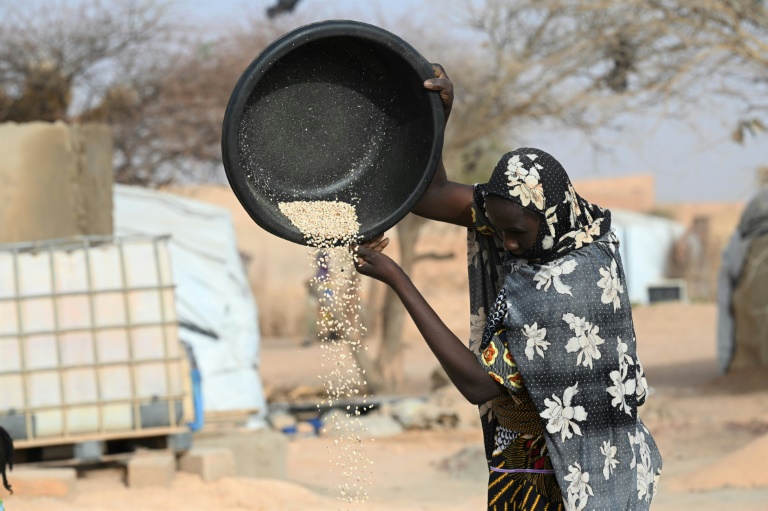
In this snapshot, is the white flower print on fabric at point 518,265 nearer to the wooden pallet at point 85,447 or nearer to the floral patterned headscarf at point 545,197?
the floral patterned headscarf at point 545,197

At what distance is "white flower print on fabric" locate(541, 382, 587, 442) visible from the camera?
8.16 feet

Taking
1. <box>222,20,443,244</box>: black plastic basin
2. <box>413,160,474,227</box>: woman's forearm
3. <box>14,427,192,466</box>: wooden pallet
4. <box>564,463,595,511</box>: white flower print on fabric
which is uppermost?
<box>222,20,443,244</box>: black plastic basin

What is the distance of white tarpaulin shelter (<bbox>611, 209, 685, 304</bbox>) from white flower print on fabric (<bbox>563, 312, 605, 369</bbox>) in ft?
74.2

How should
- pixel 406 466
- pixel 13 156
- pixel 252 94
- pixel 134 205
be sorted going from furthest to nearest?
pixel 134 205 < pixel 406 466 < pixel 13 156 < pixel 252 94

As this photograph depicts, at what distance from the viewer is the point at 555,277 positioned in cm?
249

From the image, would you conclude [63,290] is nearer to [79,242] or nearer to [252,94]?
[79,242]

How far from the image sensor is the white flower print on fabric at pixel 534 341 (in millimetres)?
2471

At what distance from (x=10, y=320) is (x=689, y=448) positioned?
18.8 feet

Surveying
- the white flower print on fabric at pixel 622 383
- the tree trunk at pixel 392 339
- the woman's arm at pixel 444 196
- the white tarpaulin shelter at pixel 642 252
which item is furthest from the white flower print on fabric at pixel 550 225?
the white tarpaulin shelter at pixel 642 252

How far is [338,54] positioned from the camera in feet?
9.81

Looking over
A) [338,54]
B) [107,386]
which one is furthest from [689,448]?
[338,54]

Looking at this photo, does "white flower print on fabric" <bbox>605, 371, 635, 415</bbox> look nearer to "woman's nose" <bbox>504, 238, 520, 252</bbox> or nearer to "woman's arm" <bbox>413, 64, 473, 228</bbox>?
"woman's nose" <bbox>504, 238, 520, 252</bbox>

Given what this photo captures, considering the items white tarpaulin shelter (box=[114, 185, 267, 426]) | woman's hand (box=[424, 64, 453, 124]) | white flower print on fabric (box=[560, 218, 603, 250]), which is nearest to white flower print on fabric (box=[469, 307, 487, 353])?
white flower print on fabric (box=[560, 218, 603, 250])

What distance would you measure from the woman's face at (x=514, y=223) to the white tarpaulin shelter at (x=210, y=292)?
276 inches
